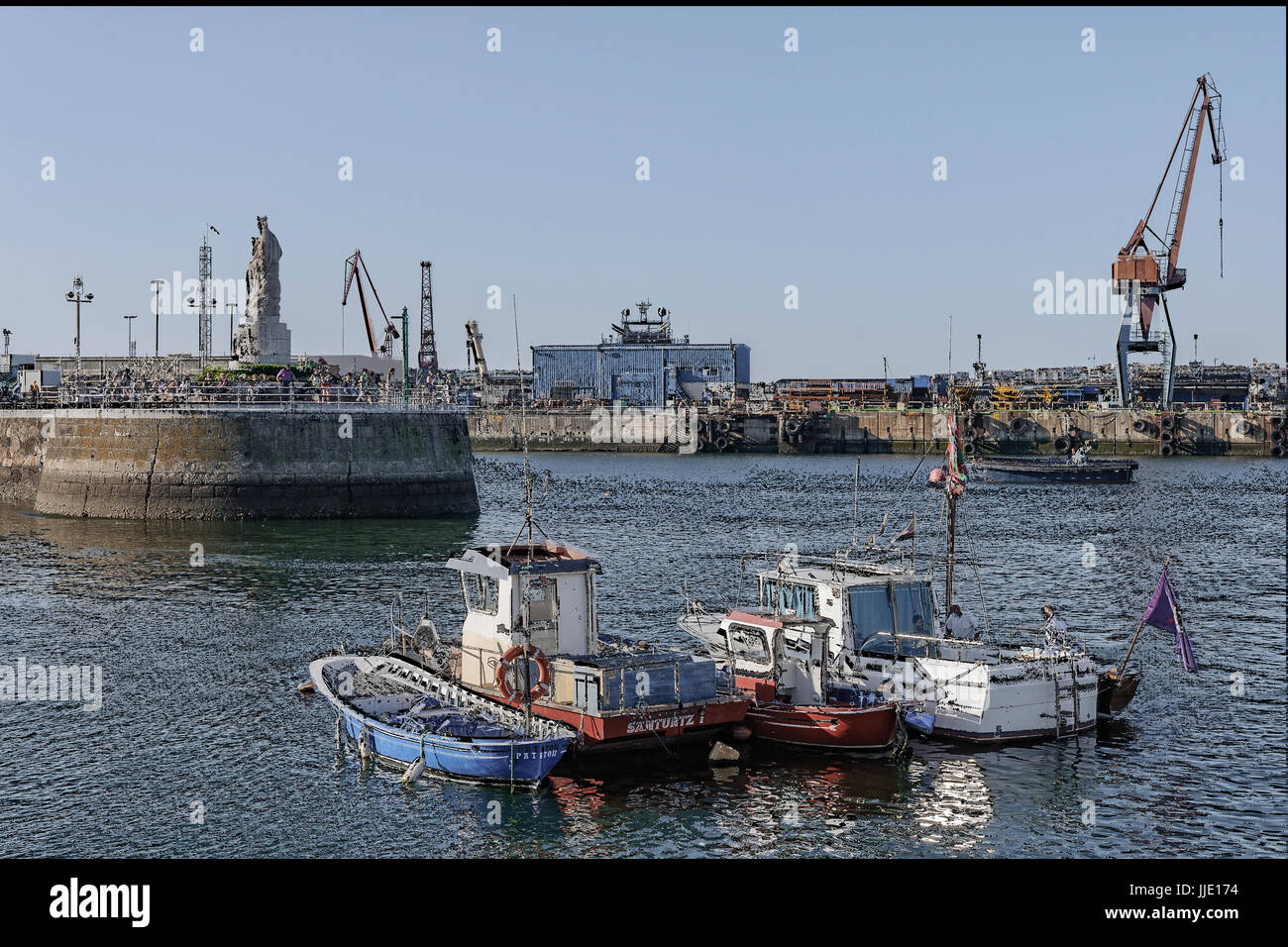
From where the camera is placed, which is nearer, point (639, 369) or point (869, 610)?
point (869, 610)

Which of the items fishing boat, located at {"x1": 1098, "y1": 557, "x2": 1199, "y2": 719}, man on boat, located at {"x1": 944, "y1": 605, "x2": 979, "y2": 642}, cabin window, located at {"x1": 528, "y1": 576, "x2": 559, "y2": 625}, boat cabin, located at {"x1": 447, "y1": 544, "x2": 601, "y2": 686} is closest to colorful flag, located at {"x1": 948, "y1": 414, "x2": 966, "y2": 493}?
man on boat, located at {"x1": 944, "y1": 605, "x2": 979, "y2": 642}

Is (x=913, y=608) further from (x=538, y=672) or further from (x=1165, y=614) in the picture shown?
(x=538, y=672)

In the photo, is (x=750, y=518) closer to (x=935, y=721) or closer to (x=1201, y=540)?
(x=1201, y=540)

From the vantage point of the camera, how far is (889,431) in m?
142

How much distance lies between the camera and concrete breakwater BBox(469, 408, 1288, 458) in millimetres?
130875

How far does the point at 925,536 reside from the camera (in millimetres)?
58875

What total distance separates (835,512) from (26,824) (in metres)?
56.7

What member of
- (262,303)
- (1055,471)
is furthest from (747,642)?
(1055,471)

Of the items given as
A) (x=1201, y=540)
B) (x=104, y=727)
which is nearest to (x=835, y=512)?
(x=1201, y=540)

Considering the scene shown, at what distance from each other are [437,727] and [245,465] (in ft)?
129

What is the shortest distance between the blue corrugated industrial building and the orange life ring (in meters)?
135

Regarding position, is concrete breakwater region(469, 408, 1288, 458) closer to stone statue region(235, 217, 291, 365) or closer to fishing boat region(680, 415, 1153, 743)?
stone statue region(235, 217, 291, 365)

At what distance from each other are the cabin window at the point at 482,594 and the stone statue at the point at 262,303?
51373mm

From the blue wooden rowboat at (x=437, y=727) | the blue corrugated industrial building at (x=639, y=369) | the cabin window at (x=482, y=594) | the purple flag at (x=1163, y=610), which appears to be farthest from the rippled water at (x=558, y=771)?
the blue corrugated industrial building at (x=639, y=369)
